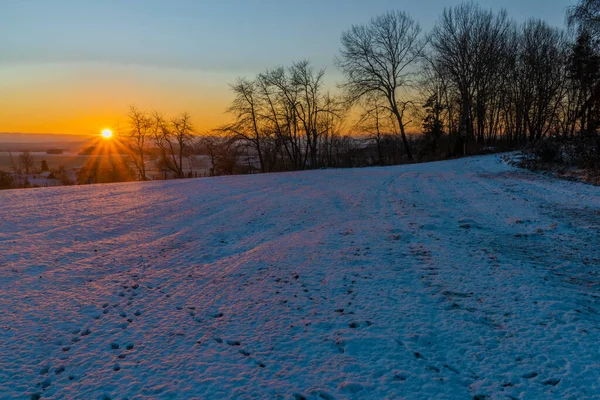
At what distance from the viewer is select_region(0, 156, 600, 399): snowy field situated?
3.16 meters

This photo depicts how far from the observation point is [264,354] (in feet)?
11.7

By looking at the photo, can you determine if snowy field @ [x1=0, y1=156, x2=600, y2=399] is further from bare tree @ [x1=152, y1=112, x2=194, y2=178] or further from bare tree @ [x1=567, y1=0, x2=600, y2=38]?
bare tree @ [x1=152, y1=112, x2=194, y2=178]

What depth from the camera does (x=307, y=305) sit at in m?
4.55

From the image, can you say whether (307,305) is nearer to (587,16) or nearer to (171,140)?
(587,16)

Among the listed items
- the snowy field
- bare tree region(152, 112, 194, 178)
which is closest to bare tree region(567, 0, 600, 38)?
the snowy field

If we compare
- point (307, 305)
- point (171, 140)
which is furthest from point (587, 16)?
point (171, 140)

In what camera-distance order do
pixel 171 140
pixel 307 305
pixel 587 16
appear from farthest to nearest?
1. pixel 171 140
2. pixel 587 16
3. pixel 307 305

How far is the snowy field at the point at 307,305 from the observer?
10.4 feet

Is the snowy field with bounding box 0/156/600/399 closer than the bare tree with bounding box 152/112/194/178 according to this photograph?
Yes

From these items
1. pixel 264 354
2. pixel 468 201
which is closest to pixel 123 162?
pixel 468 201

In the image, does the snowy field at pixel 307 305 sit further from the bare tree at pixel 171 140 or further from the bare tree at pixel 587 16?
the bare tree at pixel 171 140

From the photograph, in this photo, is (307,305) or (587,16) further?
(587,16)

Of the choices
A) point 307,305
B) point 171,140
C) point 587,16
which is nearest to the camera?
point 307,305

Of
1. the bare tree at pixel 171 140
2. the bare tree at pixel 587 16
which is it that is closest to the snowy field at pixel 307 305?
the bare tree at pixel 587 16
